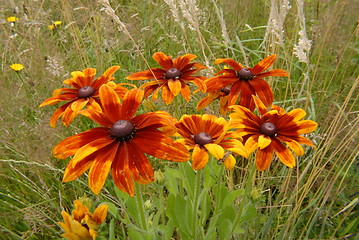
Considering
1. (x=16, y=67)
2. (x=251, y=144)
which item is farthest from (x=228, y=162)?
(x=16, y=67)

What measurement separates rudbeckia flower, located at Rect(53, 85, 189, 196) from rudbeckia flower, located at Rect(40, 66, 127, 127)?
0.14 metres

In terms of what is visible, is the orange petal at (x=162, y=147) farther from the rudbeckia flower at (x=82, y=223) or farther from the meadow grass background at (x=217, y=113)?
the meadow grass background at (x=217, y=113)

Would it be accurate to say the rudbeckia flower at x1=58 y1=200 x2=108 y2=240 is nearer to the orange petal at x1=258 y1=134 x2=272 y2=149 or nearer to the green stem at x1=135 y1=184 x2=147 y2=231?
the green stem at x1=135 y1=184 x2=147 y2=231

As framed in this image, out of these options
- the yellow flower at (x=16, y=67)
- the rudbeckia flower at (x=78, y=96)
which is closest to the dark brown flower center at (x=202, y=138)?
the rudbeckia flower at (x=78, y=96)

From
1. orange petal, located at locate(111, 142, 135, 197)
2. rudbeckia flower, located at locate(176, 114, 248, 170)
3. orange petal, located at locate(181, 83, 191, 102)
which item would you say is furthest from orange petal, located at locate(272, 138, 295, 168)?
orange petal, located at locate(111, 142, 135, 197)

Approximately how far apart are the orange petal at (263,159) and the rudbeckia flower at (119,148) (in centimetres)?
24

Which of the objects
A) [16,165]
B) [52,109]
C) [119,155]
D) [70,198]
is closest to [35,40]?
[52,109]

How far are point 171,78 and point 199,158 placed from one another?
0.43 m

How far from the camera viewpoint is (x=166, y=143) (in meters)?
0.79

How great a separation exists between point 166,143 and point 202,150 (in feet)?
0.42

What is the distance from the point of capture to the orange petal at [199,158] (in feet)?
2.73

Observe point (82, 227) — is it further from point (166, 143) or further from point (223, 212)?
point (223, 212)

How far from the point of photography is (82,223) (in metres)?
0.96

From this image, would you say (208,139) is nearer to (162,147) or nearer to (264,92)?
(162,147)
